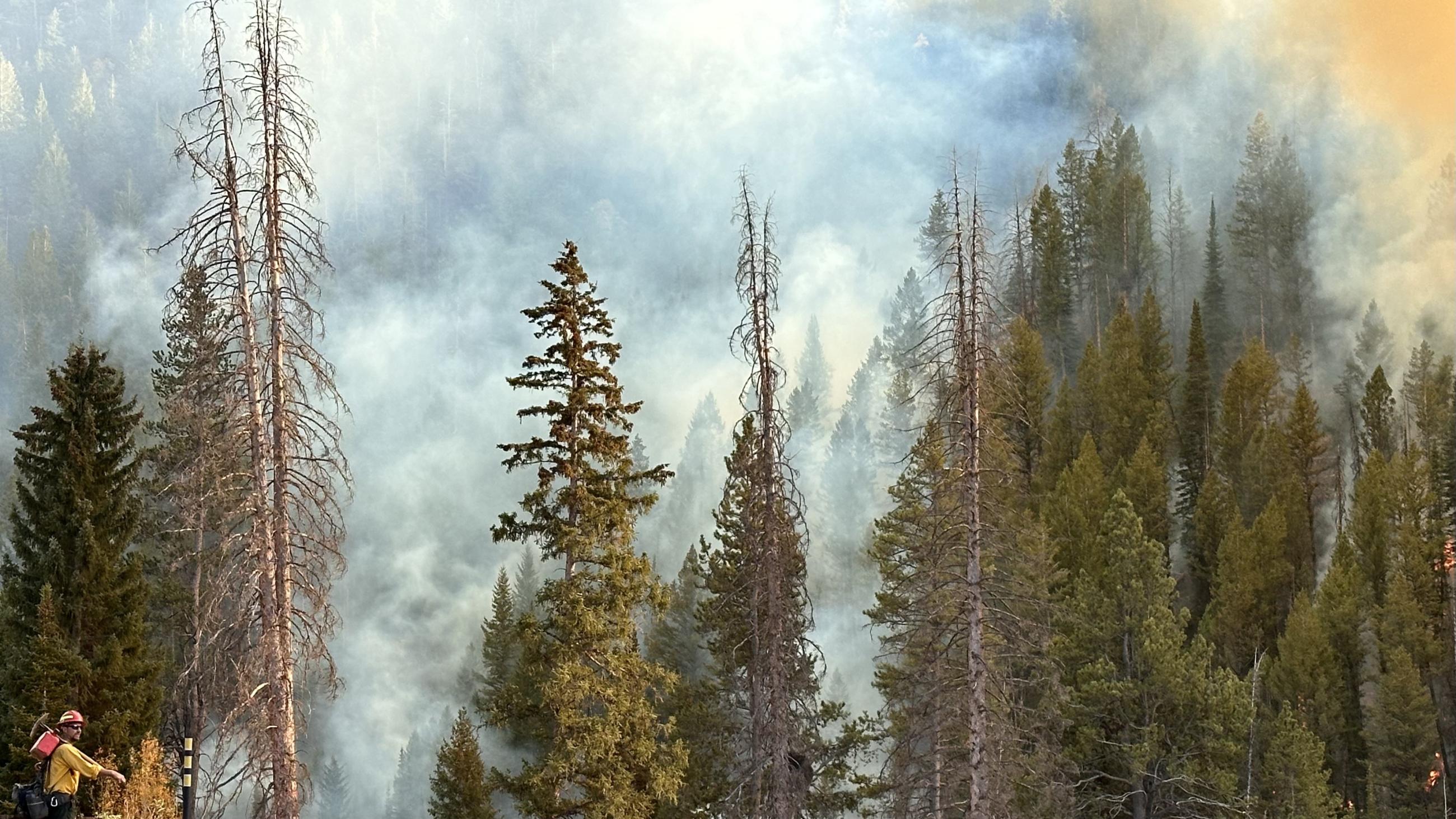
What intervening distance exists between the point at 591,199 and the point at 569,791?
5835 inches

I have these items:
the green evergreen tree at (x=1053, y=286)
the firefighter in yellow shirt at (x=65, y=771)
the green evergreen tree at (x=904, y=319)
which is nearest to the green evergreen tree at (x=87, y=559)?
the firefighter in yellow shirt at (x=65, y=771)

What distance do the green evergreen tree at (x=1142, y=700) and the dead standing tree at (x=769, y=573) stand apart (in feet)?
43.0

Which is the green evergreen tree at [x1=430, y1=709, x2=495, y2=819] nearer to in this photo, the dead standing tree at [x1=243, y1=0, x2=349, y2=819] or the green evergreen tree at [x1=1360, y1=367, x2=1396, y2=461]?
the dead standing tree at [x1=243, y1=0, x2=349, y2=819]

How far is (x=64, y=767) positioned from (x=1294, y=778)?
109 feet

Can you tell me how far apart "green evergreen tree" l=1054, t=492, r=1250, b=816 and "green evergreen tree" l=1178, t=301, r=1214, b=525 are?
90.7 feet

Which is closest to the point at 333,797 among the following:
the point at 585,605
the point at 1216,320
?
the point at 1216,320

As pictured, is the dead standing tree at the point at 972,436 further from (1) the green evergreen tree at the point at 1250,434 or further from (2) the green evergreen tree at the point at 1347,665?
(1) the green evergreen tree at the point at 1250,434

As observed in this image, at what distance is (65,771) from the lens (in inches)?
599

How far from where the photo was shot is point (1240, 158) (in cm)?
11319

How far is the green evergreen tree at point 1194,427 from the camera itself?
67062 millimetres

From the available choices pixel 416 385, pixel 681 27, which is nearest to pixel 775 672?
pixel 416 385

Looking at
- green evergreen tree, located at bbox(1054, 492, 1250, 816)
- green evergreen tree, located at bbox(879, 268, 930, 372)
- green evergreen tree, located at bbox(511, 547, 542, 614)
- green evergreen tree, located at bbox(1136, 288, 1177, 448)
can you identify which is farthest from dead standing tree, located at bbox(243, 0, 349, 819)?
green evergreen tree, located at bbox(879, 268, 930, 372)

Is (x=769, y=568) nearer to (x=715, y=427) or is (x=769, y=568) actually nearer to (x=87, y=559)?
(x=87, y=559)

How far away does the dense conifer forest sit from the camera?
23.8 meters
